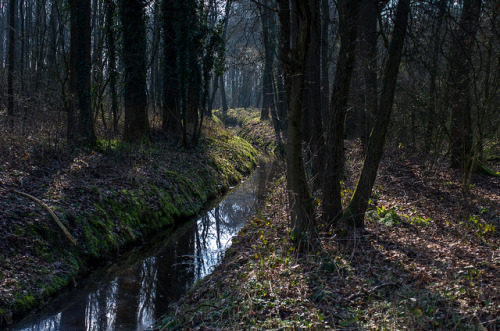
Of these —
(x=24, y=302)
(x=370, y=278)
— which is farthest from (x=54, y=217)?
(x=370, y=278)

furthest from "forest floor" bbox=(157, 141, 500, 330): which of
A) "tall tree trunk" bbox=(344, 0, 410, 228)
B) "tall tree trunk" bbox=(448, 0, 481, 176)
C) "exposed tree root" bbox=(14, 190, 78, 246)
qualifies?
"exposed tree root" bbox=(14, 190, 78, 246)

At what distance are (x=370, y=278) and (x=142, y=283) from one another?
412 centimetres

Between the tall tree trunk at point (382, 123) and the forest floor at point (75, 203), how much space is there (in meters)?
5.12

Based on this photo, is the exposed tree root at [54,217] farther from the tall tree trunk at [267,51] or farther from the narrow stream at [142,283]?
the tall tree trunk at [267,51]

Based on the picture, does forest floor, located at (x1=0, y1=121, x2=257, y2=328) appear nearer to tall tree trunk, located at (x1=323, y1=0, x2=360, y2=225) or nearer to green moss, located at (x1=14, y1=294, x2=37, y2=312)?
green moss, located at (x1=14, y1=294, x2=37, y2=312)

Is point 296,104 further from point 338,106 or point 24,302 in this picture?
point 24,302

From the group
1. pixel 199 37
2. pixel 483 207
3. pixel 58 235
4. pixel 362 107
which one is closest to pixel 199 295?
pixel 58 235

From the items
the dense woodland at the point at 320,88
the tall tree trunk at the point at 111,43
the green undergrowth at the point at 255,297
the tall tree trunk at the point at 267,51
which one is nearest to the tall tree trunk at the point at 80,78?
the dense woodland at the point at 320,88

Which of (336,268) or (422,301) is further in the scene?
(336,268)

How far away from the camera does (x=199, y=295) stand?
579 centimetres

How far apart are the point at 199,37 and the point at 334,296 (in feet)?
41.6

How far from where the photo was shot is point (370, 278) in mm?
5031

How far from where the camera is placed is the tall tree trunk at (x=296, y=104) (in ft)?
18.9

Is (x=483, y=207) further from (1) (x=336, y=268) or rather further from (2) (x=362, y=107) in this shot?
(2) (x=362, y=107)
